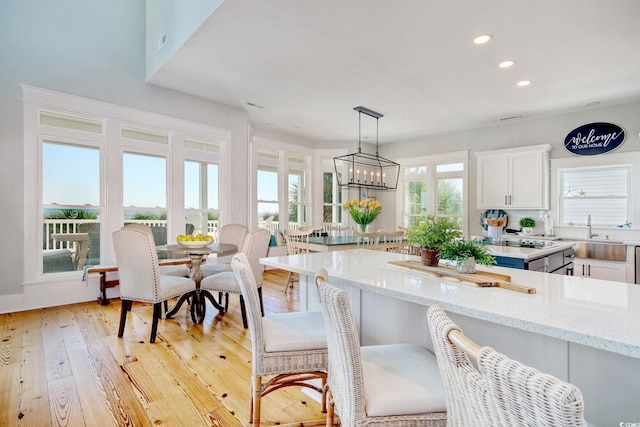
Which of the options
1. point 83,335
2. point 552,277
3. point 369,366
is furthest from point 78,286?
point 552,277

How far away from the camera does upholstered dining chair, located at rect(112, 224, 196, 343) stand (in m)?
2.84

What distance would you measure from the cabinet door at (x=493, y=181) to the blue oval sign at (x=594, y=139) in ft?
3.04

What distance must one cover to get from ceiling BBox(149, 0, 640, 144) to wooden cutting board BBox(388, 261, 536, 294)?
2.09 metres

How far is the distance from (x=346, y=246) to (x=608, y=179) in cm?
424

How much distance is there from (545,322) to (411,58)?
3.15m

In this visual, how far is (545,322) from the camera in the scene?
92 cm

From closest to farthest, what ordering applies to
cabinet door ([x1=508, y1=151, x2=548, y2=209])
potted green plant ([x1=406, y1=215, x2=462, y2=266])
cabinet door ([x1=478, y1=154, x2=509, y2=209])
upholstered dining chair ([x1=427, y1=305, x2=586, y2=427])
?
upholstered dining chair ([x1=427, y1=305, x2=586, y2=427]), potted green plant ([x1=406, y1=215, x2=462, y2=266]), cabinet door ([x1=508, y1=151, x2=548, y2=209]), cabinet door ([x1=478, y1=154, x2=509, y2=209])

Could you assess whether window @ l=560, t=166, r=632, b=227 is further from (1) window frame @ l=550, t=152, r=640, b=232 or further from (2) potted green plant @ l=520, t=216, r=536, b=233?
(2) potted green plant @ l=520, t=216, r=536, b=233

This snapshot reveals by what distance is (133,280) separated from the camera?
291cm

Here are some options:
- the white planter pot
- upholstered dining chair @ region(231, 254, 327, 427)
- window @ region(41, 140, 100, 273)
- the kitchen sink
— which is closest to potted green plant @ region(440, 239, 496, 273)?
the white planter pot

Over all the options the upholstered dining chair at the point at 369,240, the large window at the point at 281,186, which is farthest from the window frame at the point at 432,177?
the upholstered dining chair at the point at 369,240

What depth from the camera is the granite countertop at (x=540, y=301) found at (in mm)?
850

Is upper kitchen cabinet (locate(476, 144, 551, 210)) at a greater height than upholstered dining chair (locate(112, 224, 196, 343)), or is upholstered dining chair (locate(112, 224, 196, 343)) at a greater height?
upper kitchen cabinet (locate(476, 144, 551, 210))

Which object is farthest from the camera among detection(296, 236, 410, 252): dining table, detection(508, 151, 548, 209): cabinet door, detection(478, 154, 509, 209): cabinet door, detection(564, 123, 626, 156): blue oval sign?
detection(478, 154, 509, 209): cabinet door
